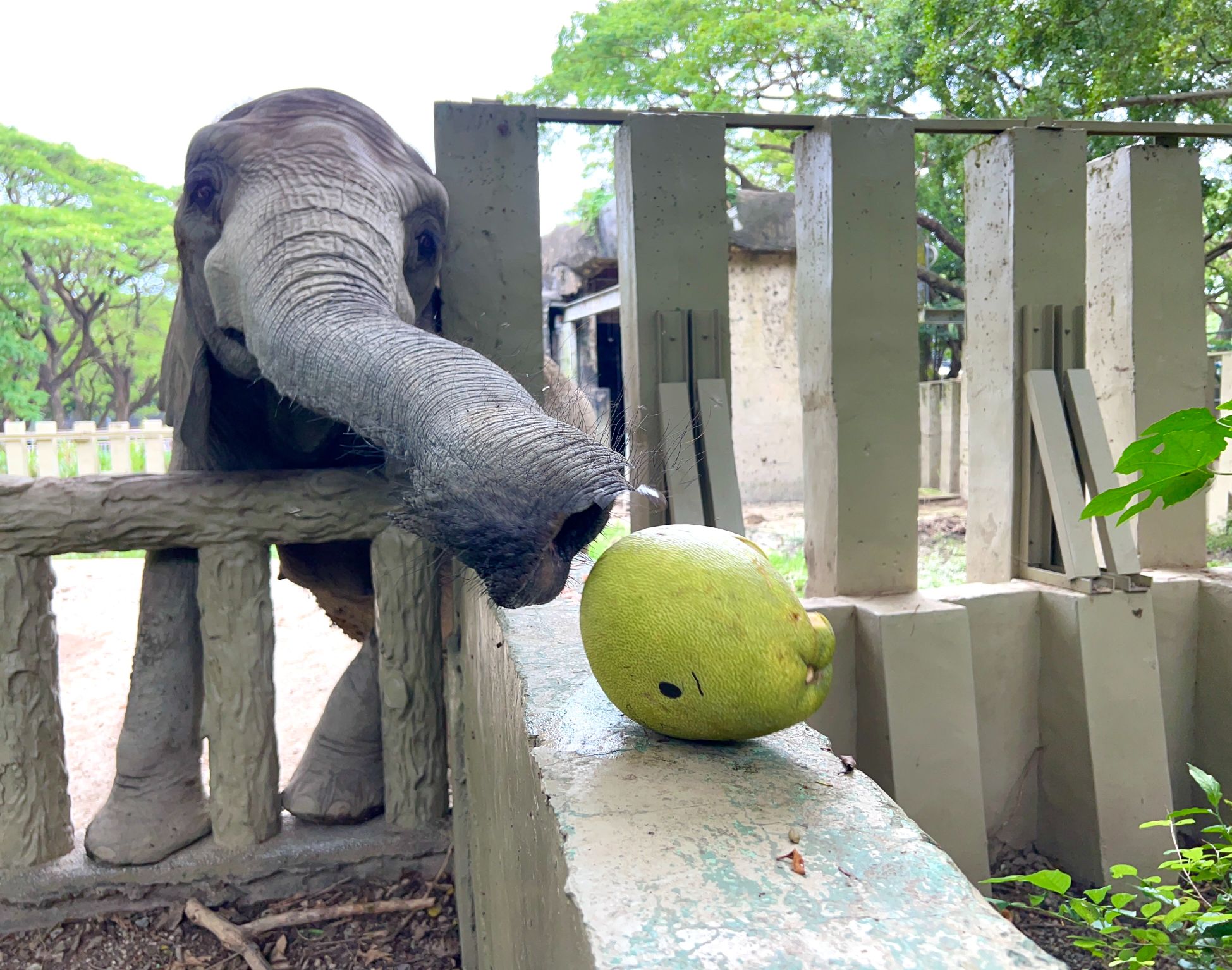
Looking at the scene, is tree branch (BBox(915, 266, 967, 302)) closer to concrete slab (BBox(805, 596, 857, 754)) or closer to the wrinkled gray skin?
concrete slab (BBox(805, 596, 857, 754))

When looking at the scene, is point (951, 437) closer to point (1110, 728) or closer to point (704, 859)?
point (1110, 728)

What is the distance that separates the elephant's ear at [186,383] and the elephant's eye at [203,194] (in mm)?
270

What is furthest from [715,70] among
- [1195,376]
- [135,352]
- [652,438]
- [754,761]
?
[135,352]

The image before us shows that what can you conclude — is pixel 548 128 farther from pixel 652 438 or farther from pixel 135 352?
pixel 135 352

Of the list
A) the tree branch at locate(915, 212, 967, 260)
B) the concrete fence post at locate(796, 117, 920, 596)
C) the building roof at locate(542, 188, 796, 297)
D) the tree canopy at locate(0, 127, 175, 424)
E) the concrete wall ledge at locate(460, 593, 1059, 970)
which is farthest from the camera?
the tree canopy at locate(0, 127, 175, 424)

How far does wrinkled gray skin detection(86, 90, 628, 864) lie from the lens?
134 cm

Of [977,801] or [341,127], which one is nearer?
[341,127]

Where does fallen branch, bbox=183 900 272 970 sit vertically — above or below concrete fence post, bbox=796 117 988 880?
below

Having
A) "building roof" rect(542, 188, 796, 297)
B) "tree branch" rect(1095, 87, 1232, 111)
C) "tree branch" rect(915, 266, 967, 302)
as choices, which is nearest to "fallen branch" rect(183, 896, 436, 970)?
"tree branch" rect(1095, 87, 1232, 111)

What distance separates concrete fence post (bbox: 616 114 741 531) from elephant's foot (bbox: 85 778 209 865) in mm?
1635

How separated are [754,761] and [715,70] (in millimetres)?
12069

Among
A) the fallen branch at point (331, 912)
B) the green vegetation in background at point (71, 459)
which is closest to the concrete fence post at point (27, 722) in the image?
the fallen branch at point (331, 912)

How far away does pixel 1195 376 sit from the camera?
389 cm

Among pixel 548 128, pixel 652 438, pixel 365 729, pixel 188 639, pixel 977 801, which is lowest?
pixel 977 801
